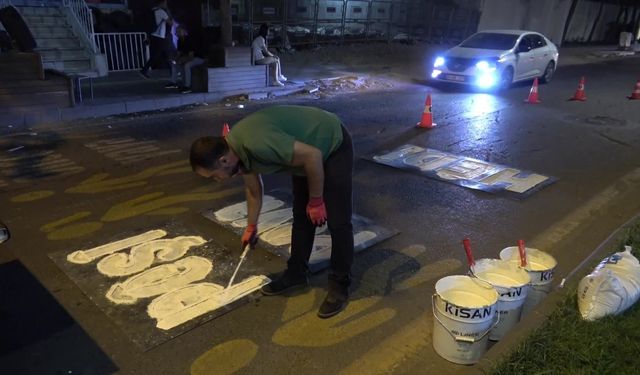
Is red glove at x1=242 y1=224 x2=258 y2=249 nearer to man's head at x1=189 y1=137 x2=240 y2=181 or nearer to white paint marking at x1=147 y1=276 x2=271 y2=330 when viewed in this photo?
white paint marking at x1=147 y1=276 x2=271 y2=330

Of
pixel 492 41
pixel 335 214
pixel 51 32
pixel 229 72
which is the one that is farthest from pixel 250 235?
pixel 492 41

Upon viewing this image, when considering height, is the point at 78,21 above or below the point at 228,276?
above

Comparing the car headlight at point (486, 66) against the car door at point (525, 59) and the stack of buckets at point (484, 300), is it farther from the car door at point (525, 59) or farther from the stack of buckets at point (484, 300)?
the stack of buckets at point (484, 300)

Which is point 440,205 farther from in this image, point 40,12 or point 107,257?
point 40,12

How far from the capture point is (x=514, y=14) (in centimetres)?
2731

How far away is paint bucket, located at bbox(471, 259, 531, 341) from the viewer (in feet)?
10.1

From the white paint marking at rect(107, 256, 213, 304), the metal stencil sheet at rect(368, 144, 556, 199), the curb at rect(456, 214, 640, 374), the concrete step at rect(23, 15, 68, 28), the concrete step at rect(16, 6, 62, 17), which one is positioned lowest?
the white paint marking at rect(107, 256, 213, 304)

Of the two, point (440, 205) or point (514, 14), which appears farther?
point (514, 14)

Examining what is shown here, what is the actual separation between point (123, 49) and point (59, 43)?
1.89 m

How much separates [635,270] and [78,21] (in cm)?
1245

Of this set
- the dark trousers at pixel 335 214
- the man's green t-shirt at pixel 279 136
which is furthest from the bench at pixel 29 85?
the man's green t-shirt at pixel 279 136

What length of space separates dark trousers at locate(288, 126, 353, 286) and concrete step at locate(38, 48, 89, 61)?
9.83 metres

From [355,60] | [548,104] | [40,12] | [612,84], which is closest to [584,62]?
[612,84]

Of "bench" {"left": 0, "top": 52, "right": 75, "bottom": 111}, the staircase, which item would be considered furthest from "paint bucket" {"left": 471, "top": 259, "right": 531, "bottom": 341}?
the staircase
